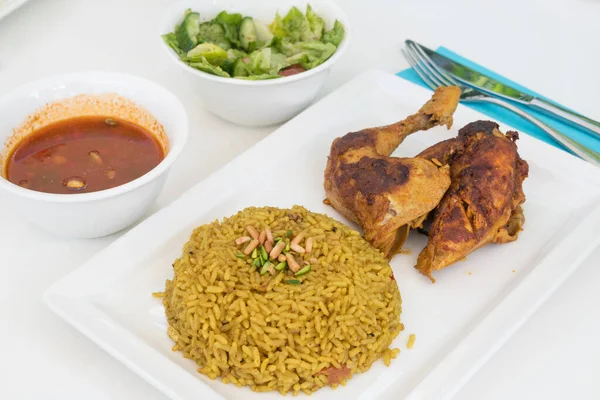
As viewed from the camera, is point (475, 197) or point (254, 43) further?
point (254, 43)

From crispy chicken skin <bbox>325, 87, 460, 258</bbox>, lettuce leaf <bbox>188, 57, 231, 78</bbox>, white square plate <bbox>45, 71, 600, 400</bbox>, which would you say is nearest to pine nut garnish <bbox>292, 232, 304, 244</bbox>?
crispy chicken skin <bbox>325, 87, 460, 258</bbox>

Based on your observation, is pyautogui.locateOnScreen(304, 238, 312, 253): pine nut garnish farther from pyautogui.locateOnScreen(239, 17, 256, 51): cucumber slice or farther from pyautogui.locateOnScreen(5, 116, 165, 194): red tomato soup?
pyautogui.locateOnScreen(239, 17, 256, 51): cucumber slice

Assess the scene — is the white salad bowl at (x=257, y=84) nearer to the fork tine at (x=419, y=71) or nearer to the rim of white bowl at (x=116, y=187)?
the rim of white bowl at (x=116, y=187)

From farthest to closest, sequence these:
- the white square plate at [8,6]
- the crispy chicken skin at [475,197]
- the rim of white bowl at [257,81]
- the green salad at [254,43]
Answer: the white square plate at [8,6], the green salad at [254,43], the rim of white bowl at [257,81], the crispy chicken skin at [475,197]

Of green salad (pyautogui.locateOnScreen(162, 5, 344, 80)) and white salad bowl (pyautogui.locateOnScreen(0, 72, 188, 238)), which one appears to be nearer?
white salad bowl (pyautogui.locateOnScreen(0, 72, 188, 238))

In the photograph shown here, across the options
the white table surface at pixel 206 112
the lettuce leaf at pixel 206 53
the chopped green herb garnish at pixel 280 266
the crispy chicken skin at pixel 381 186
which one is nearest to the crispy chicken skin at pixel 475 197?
the crispy chicken skin at pixel 381 186

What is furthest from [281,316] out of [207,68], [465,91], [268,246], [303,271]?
[465,91]

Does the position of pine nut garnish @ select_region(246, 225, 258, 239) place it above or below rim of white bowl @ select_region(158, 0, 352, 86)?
below

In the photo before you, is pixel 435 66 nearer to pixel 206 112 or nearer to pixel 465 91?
pixel 465 91
